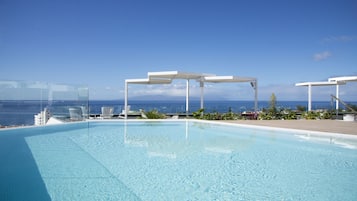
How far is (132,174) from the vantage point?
535 centimetres

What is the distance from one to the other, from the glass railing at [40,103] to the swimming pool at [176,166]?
1.67ft

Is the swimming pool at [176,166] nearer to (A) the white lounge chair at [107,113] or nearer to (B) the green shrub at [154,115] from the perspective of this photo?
(B) the green shrub at [154,115]

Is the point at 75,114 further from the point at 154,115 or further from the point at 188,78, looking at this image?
the point at 188,78

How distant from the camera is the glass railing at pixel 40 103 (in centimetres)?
933

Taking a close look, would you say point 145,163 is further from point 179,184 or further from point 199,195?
point 199,195

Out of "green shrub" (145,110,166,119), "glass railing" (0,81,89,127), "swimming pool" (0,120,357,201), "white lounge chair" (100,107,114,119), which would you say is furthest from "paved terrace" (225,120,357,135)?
"glass railing" (0,81,89,127)

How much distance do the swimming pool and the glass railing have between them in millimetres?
508

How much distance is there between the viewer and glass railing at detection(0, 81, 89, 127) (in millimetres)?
9328

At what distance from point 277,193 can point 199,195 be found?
1192 millimetres

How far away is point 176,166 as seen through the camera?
599 cm

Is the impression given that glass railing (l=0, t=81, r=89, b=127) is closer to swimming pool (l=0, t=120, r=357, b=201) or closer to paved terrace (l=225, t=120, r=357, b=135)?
swimming pool (l=0, t=120, r=357, b=201)

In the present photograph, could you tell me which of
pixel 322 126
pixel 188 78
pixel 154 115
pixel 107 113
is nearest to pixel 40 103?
pixel 107 113

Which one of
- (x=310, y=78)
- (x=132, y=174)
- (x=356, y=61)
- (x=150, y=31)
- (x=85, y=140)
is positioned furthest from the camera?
(x=310, y=78)

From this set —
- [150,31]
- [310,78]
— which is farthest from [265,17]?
[310,78]
